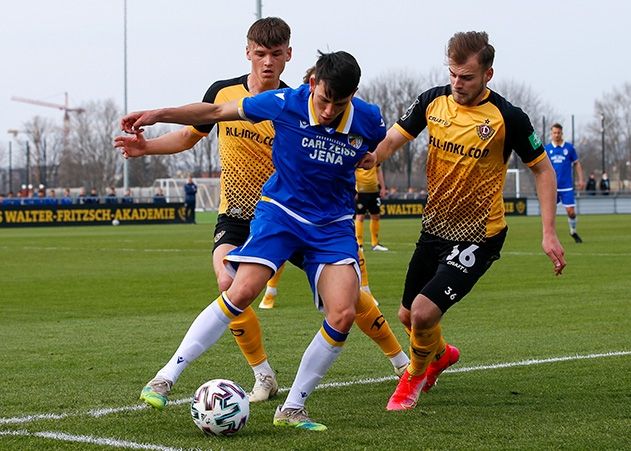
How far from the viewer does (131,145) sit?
6922 millimetres

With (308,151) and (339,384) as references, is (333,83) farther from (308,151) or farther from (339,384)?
(339,384)

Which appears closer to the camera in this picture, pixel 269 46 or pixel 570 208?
pixel 269 46

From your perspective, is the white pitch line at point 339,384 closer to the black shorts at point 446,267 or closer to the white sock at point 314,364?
the black shorts at point 446,267

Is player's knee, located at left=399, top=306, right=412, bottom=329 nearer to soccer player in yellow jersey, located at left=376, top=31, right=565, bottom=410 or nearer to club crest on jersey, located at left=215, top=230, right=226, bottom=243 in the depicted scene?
soccer player in yellow jersey, located at left=376, top=31, right=565, bottom=410

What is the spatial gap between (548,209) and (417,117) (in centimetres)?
103

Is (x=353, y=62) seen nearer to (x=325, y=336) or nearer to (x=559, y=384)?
(x=325, y=336)

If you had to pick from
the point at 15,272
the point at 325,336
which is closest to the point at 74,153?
the point at 15,272

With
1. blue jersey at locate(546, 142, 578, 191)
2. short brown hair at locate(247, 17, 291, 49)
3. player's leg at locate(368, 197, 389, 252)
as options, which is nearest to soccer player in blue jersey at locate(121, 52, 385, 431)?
short brown hair at locate(247, 17, 291, 49)

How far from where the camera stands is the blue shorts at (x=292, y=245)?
647cm

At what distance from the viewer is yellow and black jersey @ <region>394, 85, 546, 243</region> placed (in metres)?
7.17

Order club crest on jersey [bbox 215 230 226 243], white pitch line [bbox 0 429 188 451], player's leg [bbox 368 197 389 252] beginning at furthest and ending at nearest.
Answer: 1. player's leg [bbox 368 197 389 252]
2. club crest on jersey [bbox 215 230 226 243]
3. white pitch line [bbox 0 429 188 451]

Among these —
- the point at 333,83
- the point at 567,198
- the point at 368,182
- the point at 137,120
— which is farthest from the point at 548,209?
the point at 567,198

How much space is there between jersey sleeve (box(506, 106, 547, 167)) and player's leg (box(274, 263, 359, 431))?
148 centimetres

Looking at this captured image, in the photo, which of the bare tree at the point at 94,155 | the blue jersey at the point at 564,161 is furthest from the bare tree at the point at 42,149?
the blue jersey at the point at 564,161
